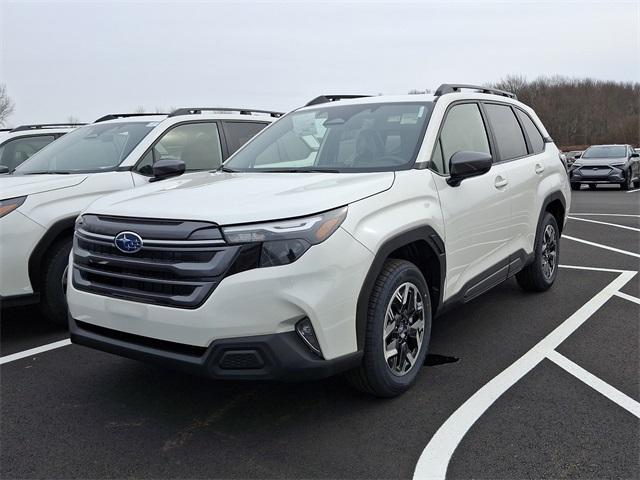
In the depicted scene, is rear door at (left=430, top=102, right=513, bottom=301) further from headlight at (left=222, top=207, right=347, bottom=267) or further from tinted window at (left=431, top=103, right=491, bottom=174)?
headlight at (left=222, top=207, right=347, bottom=267)

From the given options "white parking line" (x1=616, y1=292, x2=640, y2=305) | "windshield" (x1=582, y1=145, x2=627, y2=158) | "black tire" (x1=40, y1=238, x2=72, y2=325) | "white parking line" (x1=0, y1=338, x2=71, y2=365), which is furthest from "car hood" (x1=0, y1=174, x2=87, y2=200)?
"windshield" (x1=582, y1=145, x2=627, y2=158)

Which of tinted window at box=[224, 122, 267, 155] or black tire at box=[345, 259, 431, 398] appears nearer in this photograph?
black tire at box=[345, 259, 431, 398]

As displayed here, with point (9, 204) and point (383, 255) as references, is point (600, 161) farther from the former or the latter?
point (9, 204)

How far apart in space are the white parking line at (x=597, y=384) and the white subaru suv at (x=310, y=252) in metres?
0.75

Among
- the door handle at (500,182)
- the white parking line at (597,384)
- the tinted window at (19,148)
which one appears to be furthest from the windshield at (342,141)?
the tinted window at (19,148)

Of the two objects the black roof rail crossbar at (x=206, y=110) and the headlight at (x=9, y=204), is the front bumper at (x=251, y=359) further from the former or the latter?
the black roof rail crossbar at (x=206, y=110)

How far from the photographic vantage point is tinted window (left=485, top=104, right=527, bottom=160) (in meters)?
5.05

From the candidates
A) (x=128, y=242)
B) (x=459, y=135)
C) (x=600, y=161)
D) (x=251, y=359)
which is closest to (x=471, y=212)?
(x=459, y=135)

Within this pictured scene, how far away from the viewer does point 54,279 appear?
4.75m

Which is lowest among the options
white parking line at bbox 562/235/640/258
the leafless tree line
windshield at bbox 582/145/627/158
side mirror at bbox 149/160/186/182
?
the leafless tree line

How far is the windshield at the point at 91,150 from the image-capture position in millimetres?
5554

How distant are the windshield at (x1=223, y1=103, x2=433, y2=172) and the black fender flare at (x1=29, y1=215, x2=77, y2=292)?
4.54ft

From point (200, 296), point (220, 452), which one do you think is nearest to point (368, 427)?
point (220, 452)

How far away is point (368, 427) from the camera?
322 centimetres
